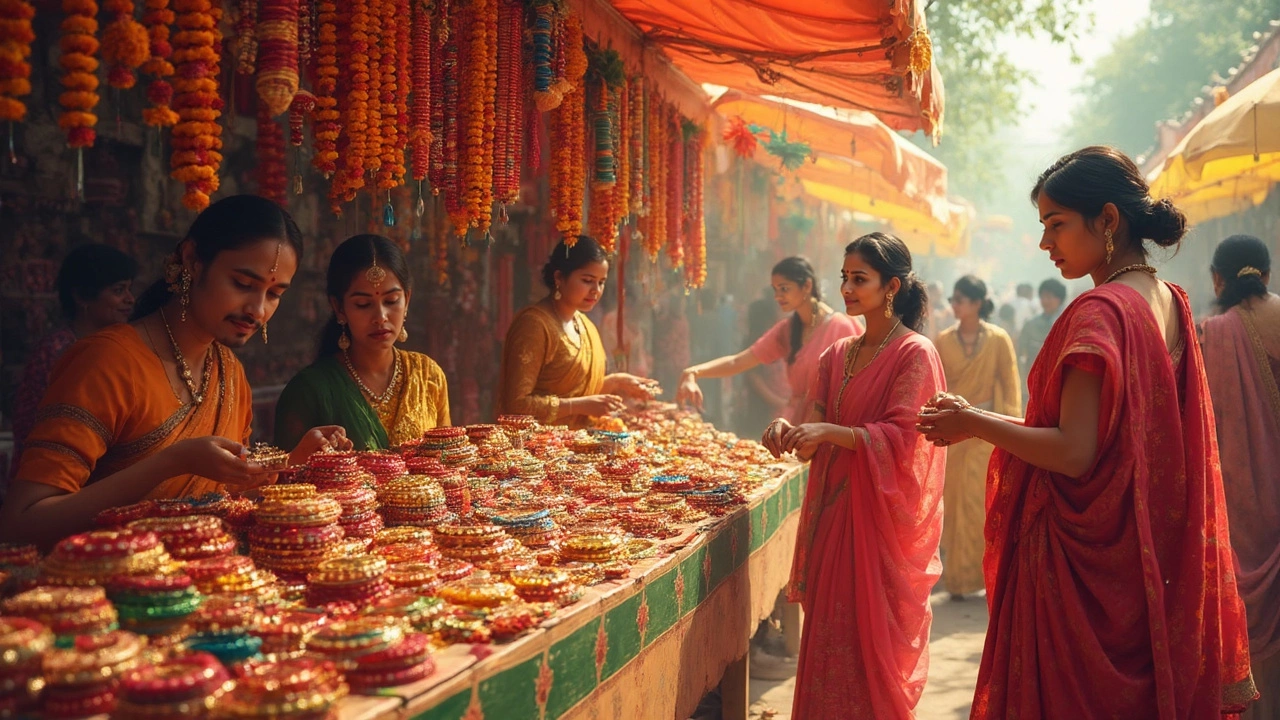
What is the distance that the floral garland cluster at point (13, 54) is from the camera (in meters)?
1.93

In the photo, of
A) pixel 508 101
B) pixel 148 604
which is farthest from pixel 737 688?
pixel 148 604

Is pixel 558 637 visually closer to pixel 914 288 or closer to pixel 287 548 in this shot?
pixel 287 548

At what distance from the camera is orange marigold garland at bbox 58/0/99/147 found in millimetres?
2086

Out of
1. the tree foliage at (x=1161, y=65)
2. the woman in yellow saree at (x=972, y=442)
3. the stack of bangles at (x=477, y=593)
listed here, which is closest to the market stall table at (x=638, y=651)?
the stack of bangles at (x=477, y=593)

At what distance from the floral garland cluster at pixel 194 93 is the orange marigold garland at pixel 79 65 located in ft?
1.08

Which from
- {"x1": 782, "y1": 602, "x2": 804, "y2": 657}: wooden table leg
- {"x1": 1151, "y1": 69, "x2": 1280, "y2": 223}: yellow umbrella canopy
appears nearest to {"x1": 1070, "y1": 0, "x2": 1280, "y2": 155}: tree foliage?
{"x1": 1151, "y1": 69, "x2": 1280, "y2": 223}: yellow umbrella canopy

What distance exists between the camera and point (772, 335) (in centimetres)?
645

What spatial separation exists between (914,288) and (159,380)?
2690mm

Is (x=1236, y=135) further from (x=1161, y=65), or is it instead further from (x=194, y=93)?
(x=1161, y=65)

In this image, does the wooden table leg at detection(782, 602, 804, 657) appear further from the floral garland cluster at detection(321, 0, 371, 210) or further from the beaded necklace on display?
the floral garland cluster at detection(321, 0, 371, 210)

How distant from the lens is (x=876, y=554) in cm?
350

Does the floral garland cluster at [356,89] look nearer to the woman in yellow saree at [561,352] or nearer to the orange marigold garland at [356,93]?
the orange marigold garland at [356,93]

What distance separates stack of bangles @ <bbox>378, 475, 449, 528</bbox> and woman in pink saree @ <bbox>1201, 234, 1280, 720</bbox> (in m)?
3.59

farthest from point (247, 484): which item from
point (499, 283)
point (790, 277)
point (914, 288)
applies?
point (499, 283)
